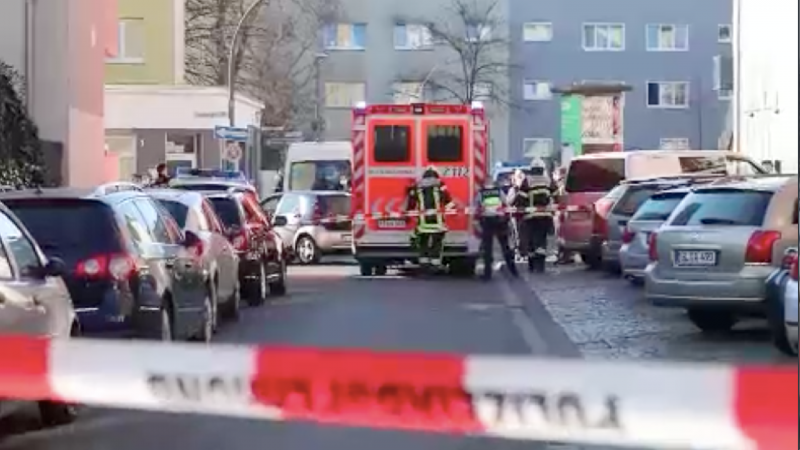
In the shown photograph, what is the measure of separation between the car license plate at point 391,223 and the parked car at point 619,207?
313cm

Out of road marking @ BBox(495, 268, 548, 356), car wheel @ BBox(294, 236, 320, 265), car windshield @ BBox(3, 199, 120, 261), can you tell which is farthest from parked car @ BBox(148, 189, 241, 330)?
car wheel @ BBox(294, 236, 320, 265)

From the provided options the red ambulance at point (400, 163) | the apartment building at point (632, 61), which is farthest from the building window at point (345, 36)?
the red ambulance at point (400, 163)

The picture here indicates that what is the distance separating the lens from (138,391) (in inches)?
237

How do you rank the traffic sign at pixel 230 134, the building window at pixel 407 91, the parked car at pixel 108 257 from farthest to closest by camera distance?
the building window at pixel 407 91 < the traffic sign at pixel 230 134 < the parked car at pixel 108 257

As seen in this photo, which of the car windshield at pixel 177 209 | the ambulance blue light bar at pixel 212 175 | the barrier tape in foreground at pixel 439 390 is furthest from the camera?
the ambulance blue light bar at pixel 212 175

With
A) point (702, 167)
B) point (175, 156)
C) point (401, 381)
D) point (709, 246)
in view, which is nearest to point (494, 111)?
point (175, 156)

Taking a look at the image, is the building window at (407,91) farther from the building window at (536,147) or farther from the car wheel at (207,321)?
the car wheel at (207,321)

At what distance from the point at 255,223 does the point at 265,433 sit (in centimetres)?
1167

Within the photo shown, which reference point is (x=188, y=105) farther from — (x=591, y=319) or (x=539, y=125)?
(x=591, y=319)

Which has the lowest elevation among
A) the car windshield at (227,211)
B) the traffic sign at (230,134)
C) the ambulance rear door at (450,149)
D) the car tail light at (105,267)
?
the car tail light at (105,267)

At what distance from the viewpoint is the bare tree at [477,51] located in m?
73.6

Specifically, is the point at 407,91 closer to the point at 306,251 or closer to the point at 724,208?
the point at 306,251

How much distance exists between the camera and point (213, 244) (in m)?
16.9

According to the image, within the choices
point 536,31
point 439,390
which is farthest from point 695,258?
point 536,31
